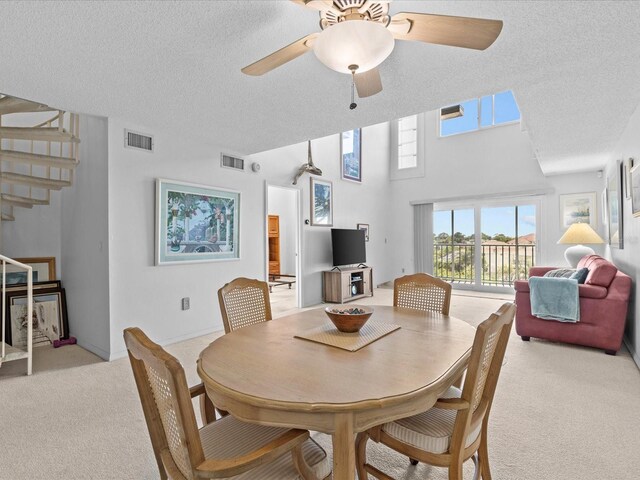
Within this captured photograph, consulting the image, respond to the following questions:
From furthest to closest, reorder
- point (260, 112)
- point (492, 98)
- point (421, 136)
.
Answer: point (421, 136), point (492, 98), point (260, 112)

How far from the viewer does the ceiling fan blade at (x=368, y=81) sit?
1.86 m

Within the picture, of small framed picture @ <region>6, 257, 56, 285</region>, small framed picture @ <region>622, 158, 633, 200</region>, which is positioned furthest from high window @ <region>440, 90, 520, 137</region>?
small framed picture @ <region>6, 257, 56, 285</region>

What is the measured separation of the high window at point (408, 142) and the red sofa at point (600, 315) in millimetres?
4814

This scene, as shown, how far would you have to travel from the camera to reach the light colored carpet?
172cm

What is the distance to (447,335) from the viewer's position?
64.9 inches

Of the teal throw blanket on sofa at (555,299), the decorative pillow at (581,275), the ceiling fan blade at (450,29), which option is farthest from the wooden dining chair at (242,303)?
the decorative pillow at (581,275)

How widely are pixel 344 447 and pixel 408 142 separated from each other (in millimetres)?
7737

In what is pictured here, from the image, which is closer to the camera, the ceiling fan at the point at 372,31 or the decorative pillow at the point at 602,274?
the ceiling fan at the point at 372,31

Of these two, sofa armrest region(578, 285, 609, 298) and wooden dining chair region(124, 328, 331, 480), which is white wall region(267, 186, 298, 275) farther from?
wooden dining chair region(124, 328, 331, 480)

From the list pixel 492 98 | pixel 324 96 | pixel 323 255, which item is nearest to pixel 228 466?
pixel 324 96

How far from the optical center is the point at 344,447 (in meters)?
1.03

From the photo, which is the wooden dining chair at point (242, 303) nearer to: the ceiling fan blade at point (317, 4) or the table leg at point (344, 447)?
the table leg at point (344, 447)

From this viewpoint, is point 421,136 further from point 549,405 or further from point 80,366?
point 80,366

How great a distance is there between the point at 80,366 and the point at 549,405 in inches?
151
